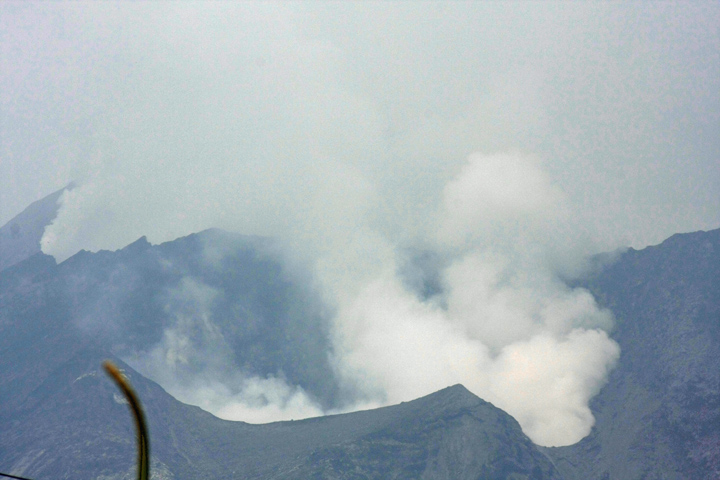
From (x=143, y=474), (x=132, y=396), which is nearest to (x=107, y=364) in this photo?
(x=132, y=396)

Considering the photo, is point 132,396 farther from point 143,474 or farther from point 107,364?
point 143,474

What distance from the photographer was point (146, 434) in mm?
7410

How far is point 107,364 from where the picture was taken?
23.8ft

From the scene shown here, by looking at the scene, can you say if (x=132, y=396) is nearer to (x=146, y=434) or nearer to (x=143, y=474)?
(x=146, y=434)

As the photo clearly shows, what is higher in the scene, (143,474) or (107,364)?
(107,364)

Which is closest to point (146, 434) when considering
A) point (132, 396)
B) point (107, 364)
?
point (132, 396)

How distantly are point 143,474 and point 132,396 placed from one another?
55.3 inches

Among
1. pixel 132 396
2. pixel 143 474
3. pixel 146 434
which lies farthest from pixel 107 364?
pixel 143 474

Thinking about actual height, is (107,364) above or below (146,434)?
above

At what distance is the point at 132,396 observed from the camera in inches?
286

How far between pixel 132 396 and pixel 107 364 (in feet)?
1.54

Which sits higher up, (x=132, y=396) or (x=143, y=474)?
(x=132, y=396)

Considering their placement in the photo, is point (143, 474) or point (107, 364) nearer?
point (107, 364)

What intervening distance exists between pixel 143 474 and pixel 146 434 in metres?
0.96
